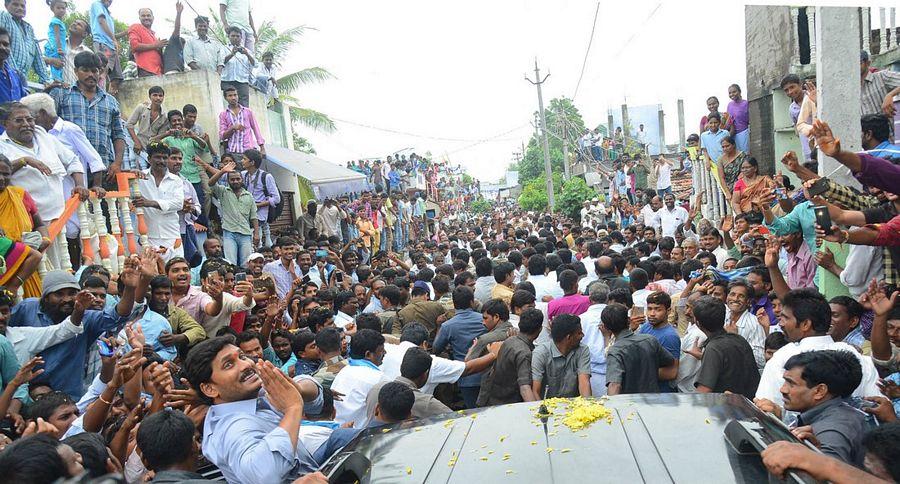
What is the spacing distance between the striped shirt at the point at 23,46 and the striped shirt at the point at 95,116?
2.77 ft

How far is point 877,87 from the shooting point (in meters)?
8.47

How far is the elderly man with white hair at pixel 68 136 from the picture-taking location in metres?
7.20

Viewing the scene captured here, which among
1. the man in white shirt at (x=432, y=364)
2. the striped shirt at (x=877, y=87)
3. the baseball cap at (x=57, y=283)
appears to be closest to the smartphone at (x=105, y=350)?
the baseball cap at (x=57, y=283)

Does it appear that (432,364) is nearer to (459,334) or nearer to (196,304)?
(459,334)

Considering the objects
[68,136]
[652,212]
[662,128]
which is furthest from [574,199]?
[662,128]

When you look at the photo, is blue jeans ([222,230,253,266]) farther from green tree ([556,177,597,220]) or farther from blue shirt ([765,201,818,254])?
green tree ([556,177,597,220])

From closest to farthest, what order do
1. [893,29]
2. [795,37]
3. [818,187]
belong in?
[818,187], [893,29], [795,37]

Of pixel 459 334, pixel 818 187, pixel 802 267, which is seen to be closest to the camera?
pixel 818 187

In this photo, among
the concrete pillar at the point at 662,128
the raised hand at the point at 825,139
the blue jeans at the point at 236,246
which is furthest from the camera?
the concrete pillar at the point at 662,128

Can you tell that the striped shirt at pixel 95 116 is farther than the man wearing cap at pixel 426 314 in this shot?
Yes

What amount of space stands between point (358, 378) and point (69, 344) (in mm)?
2077

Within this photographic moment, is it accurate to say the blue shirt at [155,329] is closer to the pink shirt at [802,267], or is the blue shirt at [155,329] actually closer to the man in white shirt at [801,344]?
the man in white shirt at [801,344]

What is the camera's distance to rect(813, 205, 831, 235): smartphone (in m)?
4.58

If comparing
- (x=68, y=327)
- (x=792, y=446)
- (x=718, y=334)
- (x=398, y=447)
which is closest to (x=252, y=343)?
(x=68, y=327)
